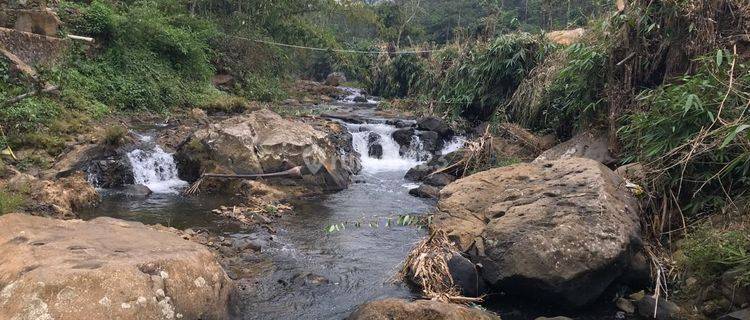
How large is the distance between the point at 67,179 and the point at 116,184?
1.29 metres

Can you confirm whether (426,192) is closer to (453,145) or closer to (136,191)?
(453,145)

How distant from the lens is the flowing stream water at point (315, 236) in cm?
583

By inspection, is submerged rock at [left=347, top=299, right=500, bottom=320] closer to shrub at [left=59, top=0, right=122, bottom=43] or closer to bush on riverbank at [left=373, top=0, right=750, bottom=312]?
bush on riverbank at [left=373, top=0, right=750, bottom=312]

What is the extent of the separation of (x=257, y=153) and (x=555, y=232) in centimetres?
710

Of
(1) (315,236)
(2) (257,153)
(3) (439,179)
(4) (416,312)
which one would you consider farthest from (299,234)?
(3) (439,179)

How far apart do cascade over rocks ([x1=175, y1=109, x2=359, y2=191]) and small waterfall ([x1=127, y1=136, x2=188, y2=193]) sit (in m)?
0.20

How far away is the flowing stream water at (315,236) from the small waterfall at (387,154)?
2.97ft

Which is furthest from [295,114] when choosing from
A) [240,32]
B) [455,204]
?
[455,204]

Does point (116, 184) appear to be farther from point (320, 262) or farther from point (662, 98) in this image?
point (662, 98)

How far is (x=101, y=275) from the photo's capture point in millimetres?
4105

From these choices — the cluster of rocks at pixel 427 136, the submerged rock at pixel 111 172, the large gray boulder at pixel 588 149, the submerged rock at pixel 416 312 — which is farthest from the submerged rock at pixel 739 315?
the cluster of rocks at pixel 427 136

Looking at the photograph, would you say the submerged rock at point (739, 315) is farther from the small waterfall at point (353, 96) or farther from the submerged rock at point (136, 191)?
the small waterfall at point (353, 96)

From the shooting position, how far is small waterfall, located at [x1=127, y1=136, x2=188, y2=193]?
1071 cm

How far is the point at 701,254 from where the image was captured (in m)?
5.14
